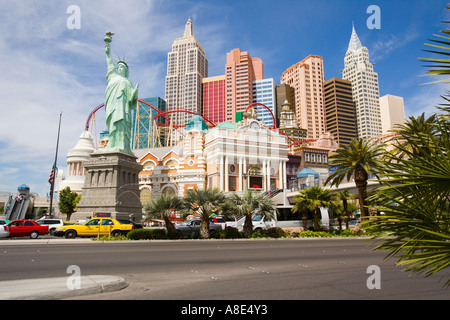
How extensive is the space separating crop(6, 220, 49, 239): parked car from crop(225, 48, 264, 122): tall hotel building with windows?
129 m

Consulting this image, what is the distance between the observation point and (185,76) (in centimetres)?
16350

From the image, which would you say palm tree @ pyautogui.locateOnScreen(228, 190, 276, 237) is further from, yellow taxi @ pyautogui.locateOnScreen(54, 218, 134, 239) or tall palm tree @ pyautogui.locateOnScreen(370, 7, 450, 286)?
tall palm tree @ pyautogui.locateOnScreen(370, 7, 450, 286)

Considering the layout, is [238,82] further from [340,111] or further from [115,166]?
[115,166]

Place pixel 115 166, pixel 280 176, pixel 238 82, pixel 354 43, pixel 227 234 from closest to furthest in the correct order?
1. pixel 227 234
2. pixel 115 166
3. pixel 280 176
4. pixel 238 82
5. pixel 354 43

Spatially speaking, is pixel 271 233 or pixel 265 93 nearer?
pixel 271 233

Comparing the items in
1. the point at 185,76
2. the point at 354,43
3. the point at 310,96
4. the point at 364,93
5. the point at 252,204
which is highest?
the point at 354,43

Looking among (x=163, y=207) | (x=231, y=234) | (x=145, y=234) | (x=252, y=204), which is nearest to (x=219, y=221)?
(x=231, y=234)

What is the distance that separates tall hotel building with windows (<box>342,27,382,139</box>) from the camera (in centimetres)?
16112

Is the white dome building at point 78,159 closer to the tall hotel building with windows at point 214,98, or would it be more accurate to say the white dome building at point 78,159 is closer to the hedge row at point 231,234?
the hedge row at point 231,234

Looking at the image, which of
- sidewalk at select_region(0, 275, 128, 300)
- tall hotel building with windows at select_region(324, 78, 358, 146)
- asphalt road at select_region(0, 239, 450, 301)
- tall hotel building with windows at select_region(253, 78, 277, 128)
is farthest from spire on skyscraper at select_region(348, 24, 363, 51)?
sidewalk at select_region(0, 275, 128, 300)

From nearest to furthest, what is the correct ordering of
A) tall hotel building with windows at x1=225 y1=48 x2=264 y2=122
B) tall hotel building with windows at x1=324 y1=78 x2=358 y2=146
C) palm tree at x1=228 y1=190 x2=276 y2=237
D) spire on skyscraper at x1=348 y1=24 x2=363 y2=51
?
palm tree at x1=228 y1=190 x2=276 y2=237 → tall hotel building with windows at x1=324 y1=78 x2=358 y2=146 → tall hotel building with windows at x1=225 y1=48 x2=264 y2=122 → spire on skyscraper at x1=348 y1=24 x2=363 y2=51

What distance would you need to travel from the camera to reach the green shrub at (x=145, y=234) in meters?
21.9

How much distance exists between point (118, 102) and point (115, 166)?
390 inches

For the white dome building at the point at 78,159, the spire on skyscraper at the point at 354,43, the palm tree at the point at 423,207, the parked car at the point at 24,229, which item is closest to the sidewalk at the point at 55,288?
the palm tree at the point at 423,207
